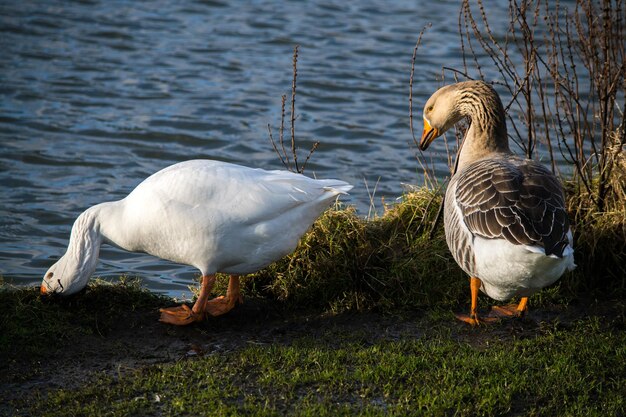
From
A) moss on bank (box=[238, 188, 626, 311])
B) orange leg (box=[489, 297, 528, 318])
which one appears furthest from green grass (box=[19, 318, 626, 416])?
moss on bank (box=[238, 188, 626, 311])

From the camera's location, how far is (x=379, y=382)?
16.1 feet

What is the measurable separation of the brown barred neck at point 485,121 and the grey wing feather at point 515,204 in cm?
49

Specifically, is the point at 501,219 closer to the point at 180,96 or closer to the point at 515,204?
the point at 515,204

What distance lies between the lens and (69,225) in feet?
29.6

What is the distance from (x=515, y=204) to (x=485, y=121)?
1.33 metres

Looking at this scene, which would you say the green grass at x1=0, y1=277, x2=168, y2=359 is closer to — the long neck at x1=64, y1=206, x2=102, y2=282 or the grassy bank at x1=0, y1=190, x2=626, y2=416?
the grassy bank at x1=0, y1=190, x2=626, y2=416

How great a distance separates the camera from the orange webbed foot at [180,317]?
227 inches

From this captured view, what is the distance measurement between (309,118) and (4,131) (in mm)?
4160

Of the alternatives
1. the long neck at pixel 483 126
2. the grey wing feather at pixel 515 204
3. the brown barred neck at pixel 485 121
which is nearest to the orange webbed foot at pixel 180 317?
the grey wing feather at pixel 515 204

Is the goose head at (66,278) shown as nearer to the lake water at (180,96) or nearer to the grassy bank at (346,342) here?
the grassy bank at (346,342)

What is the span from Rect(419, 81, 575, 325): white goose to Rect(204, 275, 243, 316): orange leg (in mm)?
1537

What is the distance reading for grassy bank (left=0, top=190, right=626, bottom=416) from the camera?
15.4 feet

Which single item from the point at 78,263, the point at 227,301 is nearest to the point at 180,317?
the point at 227,301

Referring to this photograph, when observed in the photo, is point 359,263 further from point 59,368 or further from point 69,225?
point 69,225
